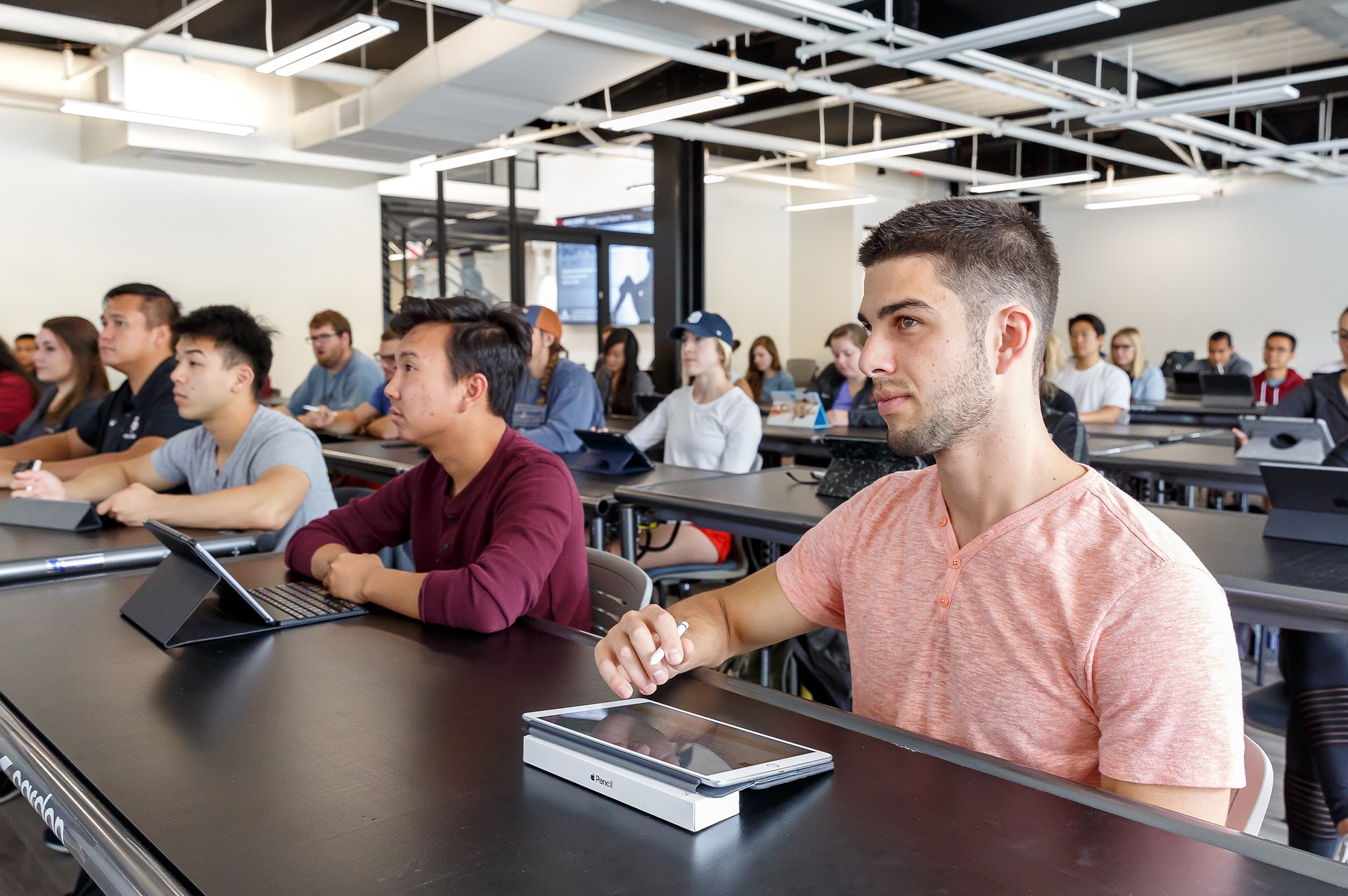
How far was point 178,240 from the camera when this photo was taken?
348 inches

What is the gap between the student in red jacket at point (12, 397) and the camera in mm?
5109

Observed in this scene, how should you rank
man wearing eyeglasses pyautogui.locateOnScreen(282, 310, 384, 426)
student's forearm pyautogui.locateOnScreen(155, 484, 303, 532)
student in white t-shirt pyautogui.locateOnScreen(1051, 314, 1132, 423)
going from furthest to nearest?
student in white t-shirt pyautogui.locateOnScreen(1051, 314, 1132, 423) → man wearing eyeglasses pyautogui.locateOnScreen(282, 310, 384, 426) → student's forearm pyautogui.locateOnScreen(155, 484, 303, 532)

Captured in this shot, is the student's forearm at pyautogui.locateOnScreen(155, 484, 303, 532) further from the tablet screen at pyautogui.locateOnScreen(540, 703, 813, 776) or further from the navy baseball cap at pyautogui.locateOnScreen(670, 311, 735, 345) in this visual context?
the navy baseball cap at pyautogui.locateOnScreen(670, 311, 735, 345)

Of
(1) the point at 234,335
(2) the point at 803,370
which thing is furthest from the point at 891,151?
(1) the point at 234,335

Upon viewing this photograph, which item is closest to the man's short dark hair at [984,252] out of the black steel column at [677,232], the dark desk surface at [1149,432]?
the dark desk surface at [1149,432]

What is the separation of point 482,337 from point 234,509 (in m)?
0.79

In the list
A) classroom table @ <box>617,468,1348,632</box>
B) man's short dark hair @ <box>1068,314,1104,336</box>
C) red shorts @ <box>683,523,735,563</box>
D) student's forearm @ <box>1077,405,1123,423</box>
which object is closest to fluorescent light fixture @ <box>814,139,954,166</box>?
man's short dark hair @ <box>1068,314,1104,336</box>

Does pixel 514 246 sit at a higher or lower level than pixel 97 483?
higher

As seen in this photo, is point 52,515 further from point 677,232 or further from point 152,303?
point 677,232

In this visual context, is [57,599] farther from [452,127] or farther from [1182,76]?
[1182,76]

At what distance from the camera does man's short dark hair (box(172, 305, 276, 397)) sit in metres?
2.72

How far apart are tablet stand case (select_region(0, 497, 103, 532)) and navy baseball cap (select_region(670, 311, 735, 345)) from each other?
8.06 feet

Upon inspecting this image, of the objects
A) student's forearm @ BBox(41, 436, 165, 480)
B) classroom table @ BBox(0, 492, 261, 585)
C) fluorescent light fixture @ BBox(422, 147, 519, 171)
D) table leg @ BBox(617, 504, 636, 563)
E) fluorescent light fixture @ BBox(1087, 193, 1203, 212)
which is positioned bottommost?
table leg @ BBox(617, 504, 636, 563)

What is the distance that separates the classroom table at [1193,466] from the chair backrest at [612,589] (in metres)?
2.54
